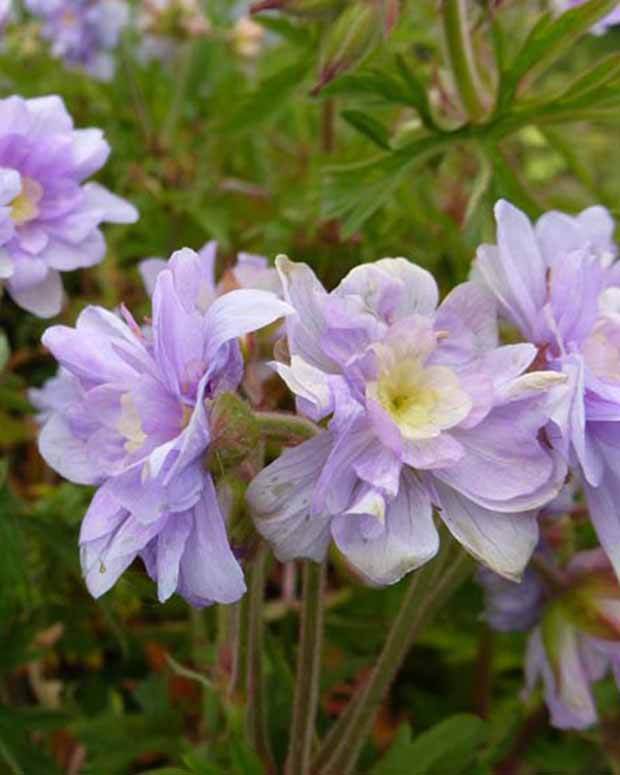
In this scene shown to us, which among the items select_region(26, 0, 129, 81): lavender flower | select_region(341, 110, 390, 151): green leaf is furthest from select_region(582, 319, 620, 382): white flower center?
select_region(26, 0, 129, 81): lavender flower

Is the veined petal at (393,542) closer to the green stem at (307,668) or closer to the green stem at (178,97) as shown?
the green stem at (307,668)

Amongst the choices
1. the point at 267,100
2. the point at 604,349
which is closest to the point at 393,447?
the point at 604,349

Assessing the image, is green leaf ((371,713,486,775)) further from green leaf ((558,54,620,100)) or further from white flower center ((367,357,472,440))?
green leaf ((558,54,620,100))

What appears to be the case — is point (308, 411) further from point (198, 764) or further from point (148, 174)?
point (148, 174)

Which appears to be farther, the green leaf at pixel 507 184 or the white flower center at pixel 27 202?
the green leaf at pixel 507 184

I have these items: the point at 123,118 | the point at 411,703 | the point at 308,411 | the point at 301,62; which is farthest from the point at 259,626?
the point at 123,118

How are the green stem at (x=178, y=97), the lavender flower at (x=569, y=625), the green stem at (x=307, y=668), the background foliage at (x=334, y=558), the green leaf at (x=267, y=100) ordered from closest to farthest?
the green stem at (x=307, y=668)
the lavender flower at (x=569, y=625)
the background foliage at (x=334, y=558)
the green leaf at (x=267, y=100)
the green stem at (x=178, y=97)

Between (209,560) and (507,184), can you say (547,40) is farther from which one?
(209,560)

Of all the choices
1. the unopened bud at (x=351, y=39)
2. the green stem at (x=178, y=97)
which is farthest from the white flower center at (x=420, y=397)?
the green stem at (x=178, y=97)
